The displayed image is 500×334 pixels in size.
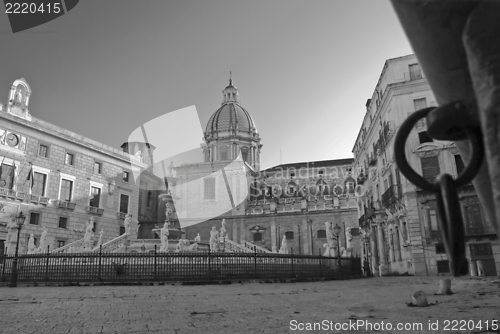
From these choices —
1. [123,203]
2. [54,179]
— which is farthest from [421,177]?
[123,203]

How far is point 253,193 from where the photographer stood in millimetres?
56281

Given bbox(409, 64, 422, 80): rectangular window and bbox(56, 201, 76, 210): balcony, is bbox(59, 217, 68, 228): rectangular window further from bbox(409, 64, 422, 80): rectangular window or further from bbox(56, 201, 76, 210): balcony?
bbox(409, 64, 422, 80): rectangular window

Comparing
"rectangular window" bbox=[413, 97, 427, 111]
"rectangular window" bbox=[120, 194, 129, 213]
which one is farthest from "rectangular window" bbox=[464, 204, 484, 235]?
"rectangular window" bbox=[120, 194, 129, 213]

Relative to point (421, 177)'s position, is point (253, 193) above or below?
above

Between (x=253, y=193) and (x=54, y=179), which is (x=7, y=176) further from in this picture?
(x=253, y=193)

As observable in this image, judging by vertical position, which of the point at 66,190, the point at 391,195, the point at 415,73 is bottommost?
the point at 391,195

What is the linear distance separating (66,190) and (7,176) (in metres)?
5.55

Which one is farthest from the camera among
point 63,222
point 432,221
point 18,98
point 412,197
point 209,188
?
point 209,188

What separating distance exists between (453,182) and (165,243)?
73.3 ft

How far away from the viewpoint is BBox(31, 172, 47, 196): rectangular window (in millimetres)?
30406

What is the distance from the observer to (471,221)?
20766mm

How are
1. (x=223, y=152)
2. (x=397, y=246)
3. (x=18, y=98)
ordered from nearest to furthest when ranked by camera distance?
(x=397, y=246) < (x=18, y=98) < (x=223, y=152)

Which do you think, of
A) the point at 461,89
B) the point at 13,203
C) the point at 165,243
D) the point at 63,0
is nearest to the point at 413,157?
the point at 165,243

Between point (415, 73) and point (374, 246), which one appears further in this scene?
point (374, 246)
